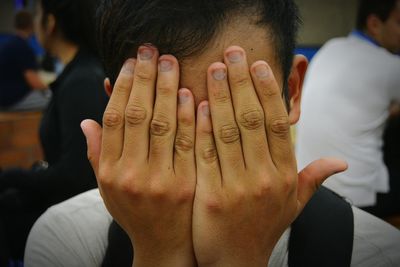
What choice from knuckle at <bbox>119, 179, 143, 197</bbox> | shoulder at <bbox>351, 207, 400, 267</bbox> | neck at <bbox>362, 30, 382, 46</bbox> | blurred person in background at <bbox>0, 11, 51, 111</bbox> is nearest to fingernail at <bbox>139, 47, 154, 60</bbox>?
knuckle at <bbox>119, 179, 143, 197</bbox>

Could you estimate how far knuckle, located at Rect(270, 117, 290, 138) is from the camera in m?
0.71

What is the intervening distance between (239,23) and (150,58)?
0.18 m

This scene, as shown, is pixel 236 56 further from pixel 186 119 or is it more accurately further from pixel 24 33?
pixel 24 33

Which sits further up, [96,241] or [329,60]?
[329,60]

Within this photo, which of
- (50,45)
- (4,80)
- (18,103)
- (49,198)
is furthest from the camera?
(18,103)

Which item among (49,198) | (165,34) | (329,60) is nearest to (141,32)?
(165,34)

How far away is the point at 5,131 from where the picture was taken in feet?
12.2

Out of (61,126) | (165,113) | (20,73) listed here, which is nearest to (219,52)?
(165,113)

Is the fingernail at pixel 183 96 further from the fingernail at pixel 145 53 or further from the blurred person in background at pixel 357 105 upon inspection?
the blurred person in background at pixel 357 105

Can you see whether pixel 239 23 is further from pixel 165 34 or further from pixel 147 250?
pixel 147 250

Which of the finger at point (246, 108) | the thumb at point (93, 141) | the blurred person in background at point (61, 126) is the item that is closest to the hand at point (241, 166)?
the finger at point (246, 108)

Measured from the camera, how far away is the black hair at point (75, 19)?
1603 mm

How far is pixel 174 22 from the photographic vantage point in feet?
2.41

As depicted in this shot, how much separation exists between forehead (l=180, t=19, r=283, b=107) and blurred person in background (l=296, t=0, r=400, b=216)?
3.67 ft
